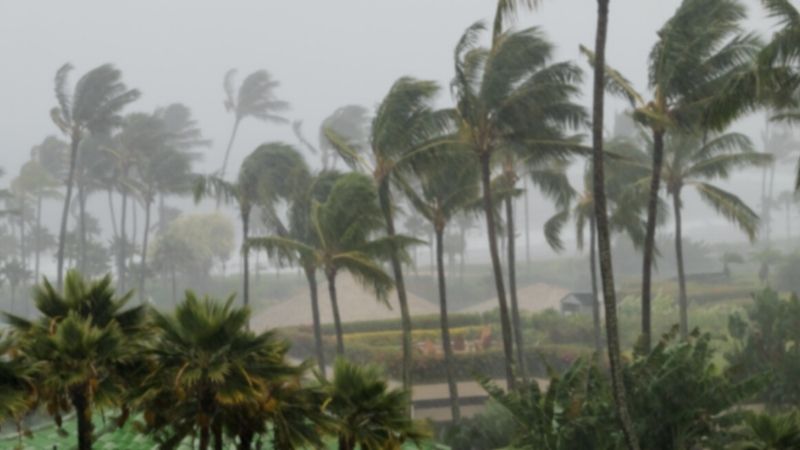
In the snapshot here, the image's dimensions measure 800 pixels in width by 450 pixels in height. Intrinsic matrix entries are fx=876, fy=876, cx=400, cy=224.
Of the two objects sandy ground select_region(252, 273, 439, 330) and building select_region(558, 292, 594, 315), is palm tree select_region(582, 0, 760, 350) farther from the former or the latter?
sandy ground select_region(252, 273, 439, 330)

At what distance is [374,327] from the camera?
4925 cm

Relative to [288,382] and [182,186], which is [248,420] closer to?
[288,382]

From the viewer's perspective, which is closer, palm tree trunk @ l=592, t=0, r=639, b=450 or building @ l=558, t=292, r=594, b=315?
palm tree trunk @ l=592, t=0, r=639, b=450

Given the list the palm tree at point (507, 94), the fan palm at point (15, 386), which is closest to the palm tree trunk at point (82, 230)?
the palm tree at point (507, 94)

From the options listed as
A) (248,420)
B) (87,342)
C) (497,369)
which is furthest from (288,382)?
(497,369)

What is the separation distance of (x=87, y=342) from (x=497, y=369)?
88.9ft

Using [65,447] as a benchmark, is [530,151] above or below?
above

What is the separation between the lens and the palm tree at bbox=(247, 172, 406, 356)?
81.7ft

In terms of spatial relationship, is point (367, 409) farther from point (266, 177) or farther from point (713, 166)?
point (266, 177)

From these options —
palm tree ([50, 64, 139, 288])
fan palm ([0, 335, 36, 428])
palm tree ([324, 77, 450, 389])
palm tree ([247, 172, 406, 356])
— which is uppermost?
palm tree ([50, 64, 139, 288])

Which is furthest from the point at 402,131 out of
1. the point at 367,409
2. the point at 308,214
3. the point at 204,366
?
the point at 204,366

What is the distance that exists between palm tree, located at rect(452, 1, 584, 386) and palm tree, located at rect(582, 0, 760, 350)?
2.10m

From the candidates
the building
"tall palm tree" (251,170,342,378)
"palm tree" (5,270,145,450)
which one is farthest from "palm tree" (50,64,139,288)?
"palm tree" (5,270,145,450)

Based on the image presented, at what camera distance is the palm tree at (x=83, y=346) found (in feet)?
38.3
